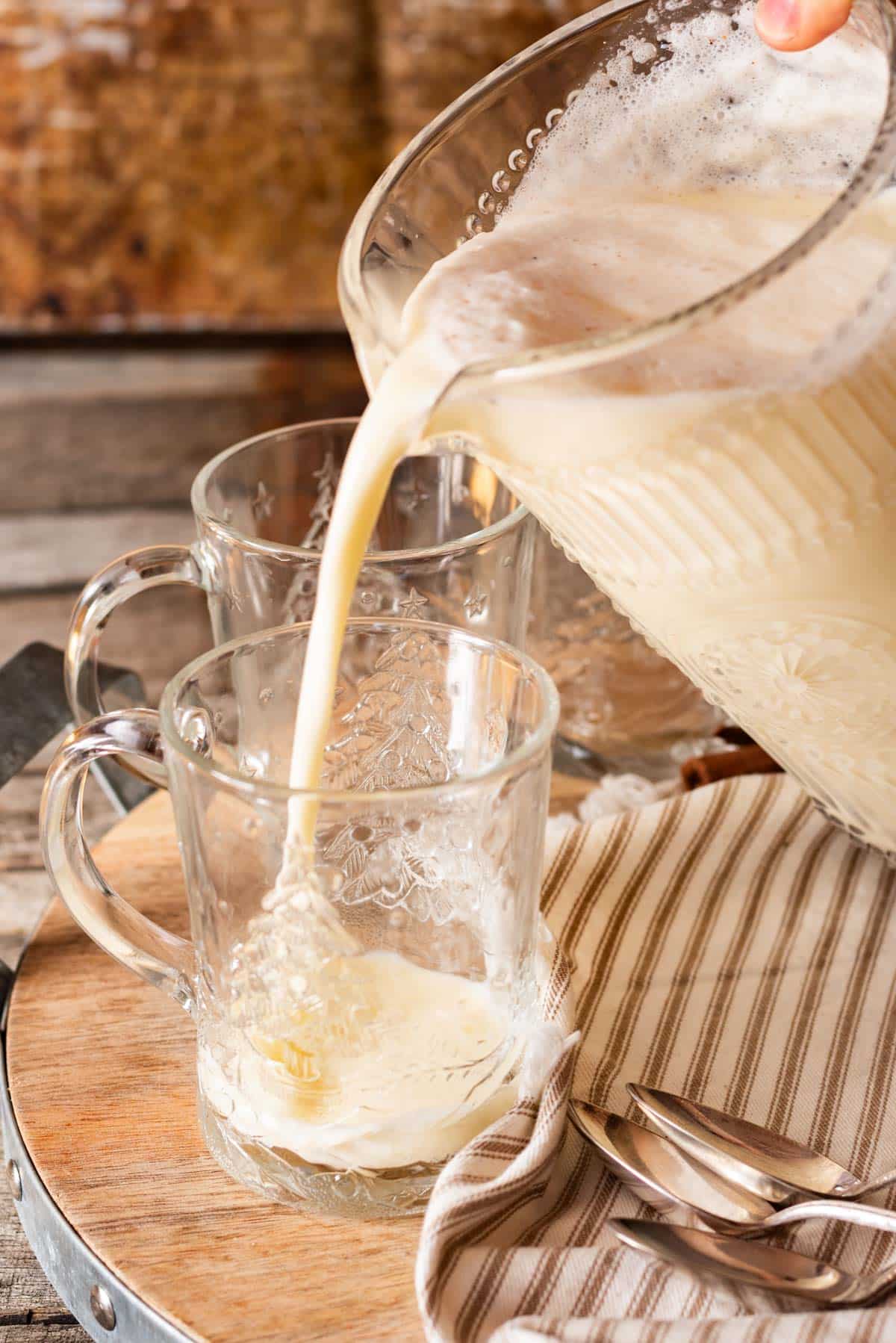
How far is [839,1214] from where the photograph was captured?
56 cm

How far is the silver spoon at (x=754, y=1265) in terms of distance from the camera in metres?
→ 0.53

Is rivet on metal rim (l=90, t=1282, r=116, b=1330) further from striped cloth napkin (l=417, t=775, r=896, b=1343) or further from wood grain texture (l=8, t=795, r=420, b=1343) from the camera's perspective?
striped cloth napkin (l=417, t=775, r=896, b=1343)

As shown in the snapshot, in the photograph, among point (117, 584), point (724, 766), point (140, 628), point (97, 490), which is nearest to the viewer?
point (117, 584)

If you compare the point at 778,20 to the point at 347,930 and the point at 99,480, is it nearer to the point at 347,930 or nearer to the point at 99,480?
the point at 347,930

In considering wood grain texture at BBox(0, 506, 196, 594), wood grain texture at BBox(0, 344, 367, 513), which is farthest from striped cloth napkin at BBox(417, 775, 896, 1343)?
wood grain texture at BBox(0, 344, 367, 513)

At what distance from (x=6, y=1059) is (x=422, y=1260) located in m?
0.26

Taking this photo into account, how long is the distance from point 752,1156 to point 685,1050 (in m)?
0.09

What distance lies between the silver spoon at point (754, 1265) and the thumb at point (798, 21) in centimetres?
46

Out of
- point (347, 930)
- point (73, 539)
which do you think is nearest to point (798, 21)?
point (347, 930)

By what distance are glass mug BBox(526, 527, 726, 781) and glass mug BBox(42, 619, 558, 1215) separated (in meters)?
0.35

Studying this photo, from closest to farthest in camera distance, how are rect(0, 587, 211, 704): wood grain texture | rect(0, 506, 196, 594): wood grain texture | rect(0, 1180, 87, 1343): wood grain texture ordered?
rect(0, 1180, 87, 1343): wood grain texture < rect(0, 587, 211, 704): wood grain texture < rect(0, 506, 196, 594): wood grain texture

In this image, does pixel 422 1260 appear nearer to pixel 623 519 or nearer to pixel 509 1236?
pixel 509 1236

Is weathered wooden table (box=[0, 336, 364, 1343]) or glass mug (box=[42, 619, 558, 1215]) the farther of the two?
weathered wooden table (box=[0, 336, 364, 1343])

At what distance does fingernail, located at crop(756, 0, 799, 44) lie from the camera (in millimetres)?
623
